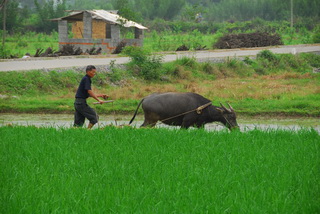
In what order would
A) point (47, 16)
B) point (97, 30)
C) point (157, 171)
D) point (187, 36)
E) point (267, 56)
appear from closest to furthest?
→ point (157, 171) → point (267, 56) → point (97, 30) → point (187, 36) → point (47, 16)

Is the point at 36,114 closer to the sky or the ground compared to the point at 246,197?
closer to the ground

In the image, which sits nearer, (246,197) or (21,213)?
(21,213)

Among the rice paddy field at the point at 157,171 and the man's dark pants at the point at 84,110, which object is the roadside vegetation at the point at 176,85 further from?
the rice paddy field at the point at 157,171

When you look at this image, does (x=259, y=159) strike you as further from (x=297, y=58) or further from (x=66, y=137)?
(x=297, y=58)

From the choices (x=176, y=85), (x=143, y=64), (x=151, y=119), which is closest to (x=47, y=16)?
(x=143, y=64)

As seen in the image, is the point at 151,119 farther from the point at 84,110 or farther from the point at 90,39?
the point at 90,39

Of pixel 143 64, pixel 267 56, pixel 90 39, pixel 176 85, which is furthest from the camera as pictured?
→ pixel 90 39

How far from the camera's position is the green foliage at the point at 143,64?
19.0 metres

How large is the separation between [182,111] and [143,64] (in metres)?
9.90

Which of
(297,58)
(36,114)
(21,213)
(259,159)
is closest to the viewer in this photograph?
(21,213)

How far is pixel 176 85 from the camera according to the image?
18500 millimetres

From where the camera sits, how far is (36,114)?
45.9ft

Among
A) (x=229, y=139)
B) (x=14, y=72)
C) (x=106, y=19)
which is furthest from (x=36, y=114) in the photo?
(x=106, y=19)

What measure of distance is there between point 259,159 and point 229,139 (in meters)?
1.34
